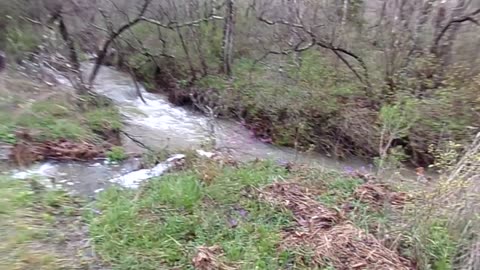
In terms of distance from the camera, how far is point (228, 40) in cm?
1383

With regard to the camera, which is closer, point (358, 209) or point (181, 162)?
point (358, 209)

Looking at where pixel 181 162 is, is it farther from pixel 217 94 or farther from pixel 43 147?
pixel 217 94

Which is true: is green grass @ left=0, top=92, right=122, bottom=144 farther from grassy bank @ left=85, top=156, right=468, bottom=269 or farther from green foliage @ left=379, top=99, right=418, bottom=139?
green foliage @ left=379, top=99, right=418, bottom=139

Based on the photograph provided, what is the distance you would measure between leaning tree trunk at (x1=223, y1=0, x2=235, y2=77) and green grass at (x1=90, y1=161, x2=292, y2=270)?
7715mm

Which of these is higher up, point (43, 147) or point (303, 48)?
point (303, 48)

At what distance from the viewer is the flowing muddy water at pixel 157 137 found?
7359 millimetres

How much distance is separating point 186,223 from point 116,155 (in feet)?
10.9

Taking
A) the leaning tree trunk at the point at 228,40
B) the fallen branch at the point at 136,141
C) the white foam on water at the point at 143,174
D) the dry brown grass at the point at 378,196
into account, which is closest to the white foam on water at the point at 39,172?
the white foam on water at the point at 143,174

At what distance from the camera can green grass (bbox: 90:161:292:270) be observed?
15.4ft

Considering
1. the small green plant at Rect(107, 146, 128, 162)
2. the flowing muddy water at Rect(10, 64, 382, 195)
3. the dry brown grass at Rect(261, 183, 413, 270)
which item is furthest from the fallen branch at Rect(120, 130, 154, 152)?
the dry brown grass at Rect(261, 183, 413, 270)

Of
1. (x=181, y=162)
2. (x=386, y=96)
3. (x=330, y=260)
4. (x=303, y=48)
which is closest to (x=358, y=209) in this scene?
(x=330, y=260)

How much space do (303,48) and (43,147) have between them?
6157 mm

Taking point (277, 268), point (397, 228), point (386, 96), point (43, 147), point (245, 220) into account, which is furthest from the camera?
point (386, 96)

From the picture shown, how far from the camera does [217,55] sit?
14203 mm
